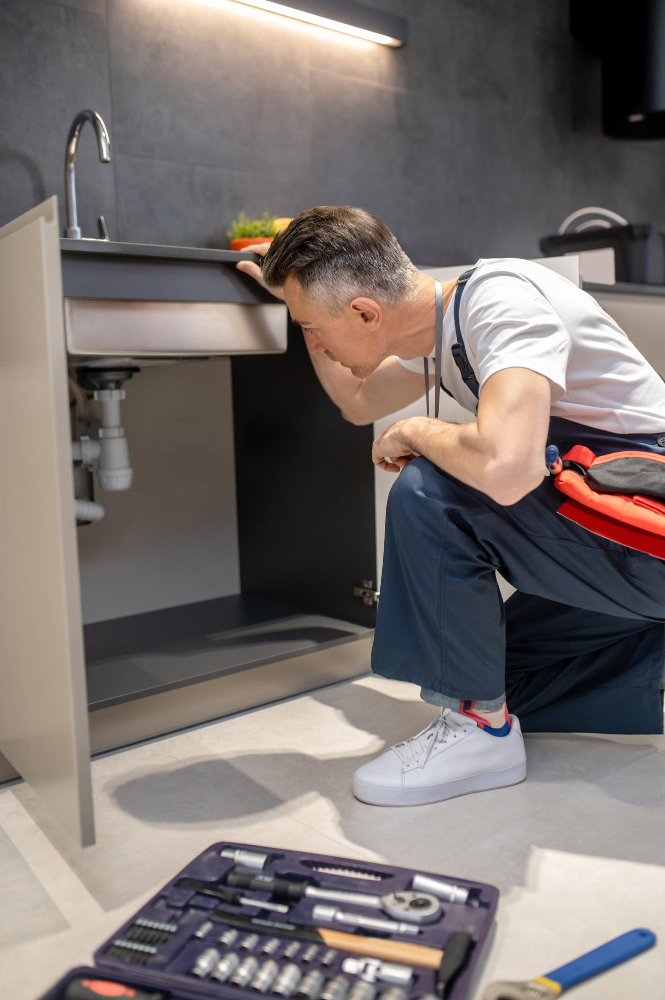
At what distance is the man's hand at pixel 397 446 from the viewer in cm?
136

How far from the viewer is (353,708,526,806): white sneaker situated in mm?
1322

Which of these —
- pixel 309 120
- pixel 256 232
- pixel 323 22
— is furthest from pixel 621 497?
pixel 323 22

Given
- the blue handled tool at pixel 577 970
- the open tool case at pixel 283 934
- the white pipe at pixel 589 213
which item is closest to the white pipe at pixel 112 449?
the open tool case at pixel 283 934

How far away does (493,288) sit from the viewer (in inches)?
48.0

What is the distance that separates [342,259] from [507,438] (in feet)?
1.33

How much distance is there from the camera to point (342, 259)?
1.33m

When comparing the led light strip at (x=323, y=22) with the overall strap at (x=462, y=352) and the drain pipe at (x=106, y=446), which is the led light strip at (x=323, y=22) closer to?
the drain pipe at (x=106, y=446)

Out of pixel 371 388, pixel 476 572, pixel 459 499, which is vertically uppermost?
pixel 371 388

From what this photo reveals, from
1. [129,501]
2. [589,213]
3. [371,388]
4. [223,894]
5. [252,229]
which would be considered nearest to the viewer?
[223,894]

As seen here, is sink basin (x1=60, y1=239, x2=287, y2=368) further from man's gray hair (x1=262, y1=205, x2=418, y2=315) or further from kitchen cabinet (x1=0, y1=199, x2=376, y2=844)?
man's gray hair (x1=262, y1=205, x2=418, y2=315)

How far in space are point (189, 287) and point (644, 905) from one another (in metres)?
1.12

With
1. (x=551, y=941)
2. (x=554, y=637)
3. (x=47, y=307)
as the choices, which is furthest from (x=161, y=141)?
(x=551, y=941)

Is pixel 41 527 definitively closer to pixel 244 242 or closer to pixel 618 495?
pixel 618 495

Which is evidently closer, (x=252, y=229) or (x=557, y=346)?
(x=557, y=346)
